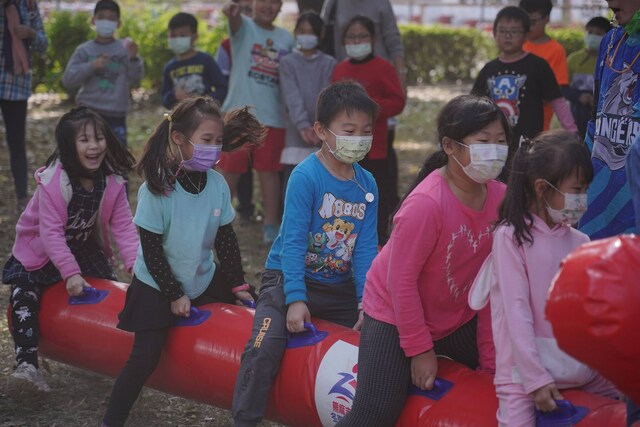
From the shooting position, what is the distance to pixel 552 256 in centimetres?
327

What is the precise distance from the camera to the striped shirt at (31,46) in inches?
307

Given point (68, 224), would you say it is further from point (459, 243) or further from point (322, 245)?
point (459, 243)

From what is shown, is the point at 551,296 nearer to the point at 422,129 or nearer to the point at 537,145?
the point at 537,145

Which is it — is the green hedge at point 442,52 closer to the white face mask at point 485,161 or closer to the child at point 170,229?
the child at point 170,229

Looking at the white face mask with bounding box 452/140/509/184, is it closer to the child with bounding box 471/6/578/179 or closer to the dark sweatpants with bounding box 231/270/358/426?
the dark sweatpants with bounding box 231/270/358/426

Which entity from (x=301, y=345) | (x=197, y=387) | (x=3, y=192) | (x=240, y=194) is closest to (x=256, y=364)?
(x=301, y=345)

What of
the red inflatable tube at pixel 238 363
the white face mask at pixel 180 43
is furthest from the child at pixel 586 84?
the red inflatable tube at pixel 238 363

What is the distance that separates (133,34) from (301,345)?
1199 centimetres

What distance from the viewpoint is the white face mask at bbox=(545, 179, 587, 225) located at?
3.21m

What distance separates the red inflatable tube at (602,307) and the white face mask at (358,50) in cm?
470

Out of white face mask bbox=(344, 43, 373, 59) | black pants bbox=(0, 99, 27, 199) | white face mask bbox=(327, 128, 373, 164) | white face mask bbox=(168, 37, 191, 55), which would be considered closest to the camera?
white face mask bbox=(327, 128, 373, 164)

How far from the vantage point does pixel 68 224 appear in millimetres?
4934

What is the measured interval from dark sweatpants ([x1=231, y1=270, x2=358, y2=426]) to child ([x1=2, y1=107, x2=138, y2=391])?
3.85ft

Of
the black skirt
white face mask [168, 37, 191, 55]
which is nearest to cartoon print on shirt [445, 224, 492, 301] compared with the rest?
the black skirt
